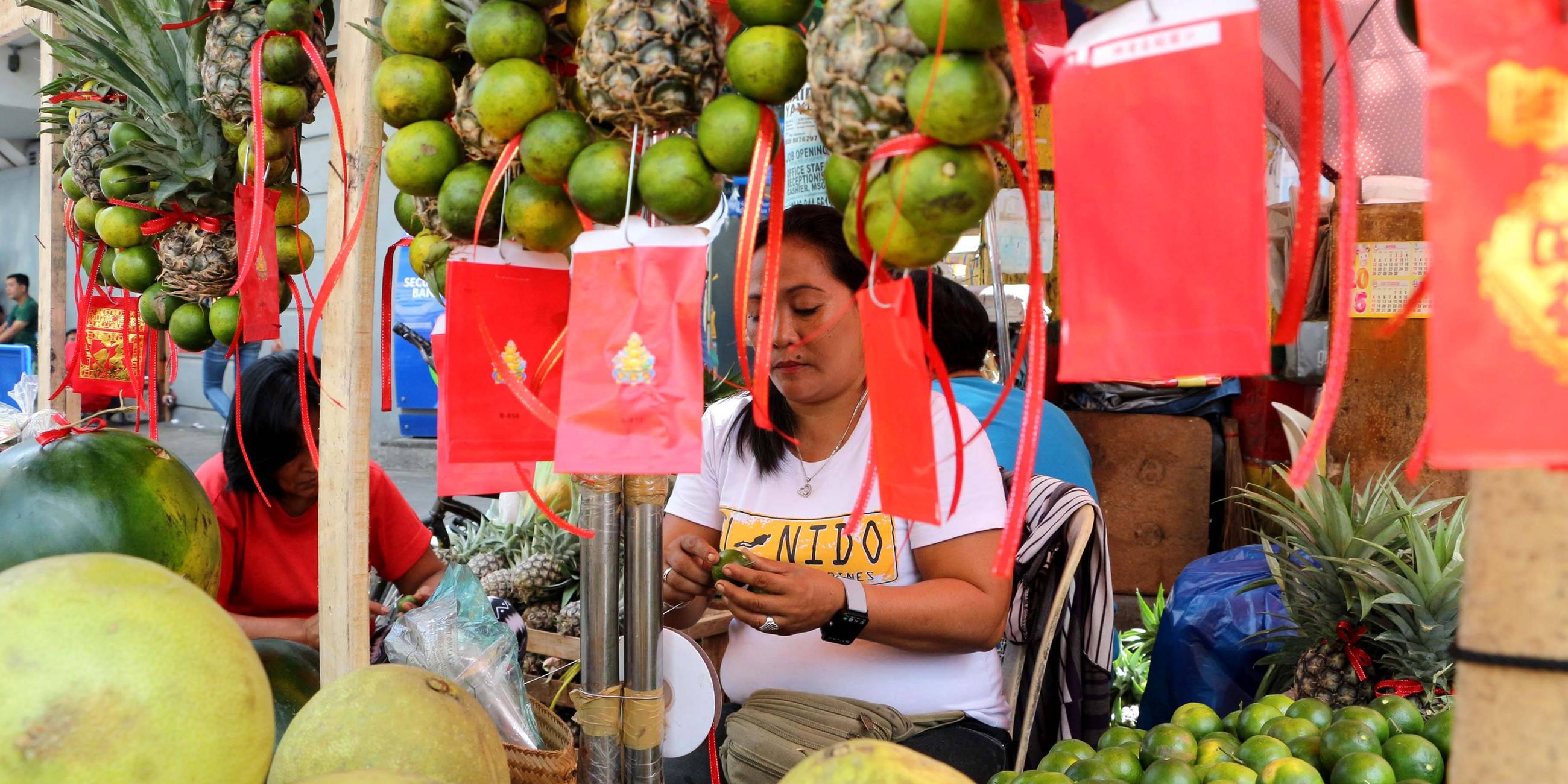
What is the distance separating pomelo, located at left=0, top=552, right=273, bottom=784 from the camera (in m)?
0.77

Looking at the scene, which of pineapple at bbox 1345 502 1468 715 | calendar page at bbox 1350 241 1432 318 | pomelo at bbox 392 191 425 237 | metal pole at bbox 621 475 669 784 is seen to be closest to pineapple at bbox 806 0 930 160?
metal pole at bbox 621 475 669 784

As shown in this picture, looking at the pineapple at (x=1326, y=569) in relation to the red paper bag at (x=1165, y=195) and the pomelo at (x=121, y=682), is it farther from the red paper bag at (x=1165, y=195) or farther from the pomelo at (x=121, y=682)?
the pomelo at (x=121, y=682)

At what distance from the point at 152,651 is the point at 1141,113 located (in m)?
0.90

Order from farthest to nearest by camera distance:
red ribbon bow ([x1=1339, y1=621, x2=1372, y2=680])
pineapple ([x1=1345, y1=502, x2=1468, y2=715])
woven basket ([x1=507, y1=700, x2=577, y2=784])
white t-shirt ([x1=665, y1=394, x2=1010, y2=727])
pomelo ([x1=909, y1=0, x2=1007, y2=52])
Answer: red ribbon bow ([x1=1339, y1=621, x2=1372, y2=680]) → pineapple ([x1=1345, y1=502, x2=1468, y2=715]) → white t-shirt ([x1=665, y1=394, x2=1010, y2=727]) → woven basket ([x1=507, y1=700, x2=577, y2=784]) → pomelo ([x1=909, y1=0, x2=1007, y2=52])

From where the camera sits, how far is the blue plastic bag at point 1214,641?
9.78ft

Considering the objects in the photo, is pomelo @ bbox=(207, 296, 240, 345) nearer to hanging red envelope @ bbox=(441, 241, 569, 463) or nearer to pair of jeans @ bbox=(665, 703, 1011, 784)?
hanging red envelope @ bbox=(441, 241, 569, 463)

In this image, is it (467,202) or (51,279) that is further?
(51,279)

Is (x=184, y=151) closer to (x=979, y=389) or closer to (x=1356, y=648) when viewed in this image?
(x=979, y=389)

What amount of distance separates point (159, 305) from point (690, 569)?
1.33 m

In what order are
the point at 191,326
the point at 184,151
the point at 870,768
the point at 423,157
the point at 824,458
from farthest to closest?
the point at 824,458, the point at 191,326, the point at 184,151, the point at 423,157, the point at 870,768

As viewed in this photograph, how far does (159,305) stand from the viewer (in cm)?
232

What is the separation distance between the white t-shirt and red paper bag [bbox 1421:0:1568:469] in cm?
160

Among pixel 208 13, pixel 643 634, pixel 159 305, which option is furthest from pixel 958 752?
pixel 208 13

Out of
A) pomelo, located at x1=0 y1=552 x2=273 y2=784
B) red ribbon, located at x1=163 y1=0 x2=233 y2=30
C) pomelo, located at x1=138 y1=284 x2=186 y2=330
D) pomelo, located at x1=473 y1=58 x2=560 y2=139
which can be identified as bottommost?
pomelo, located at x1=0 y1=552 x2=273 y2=784
